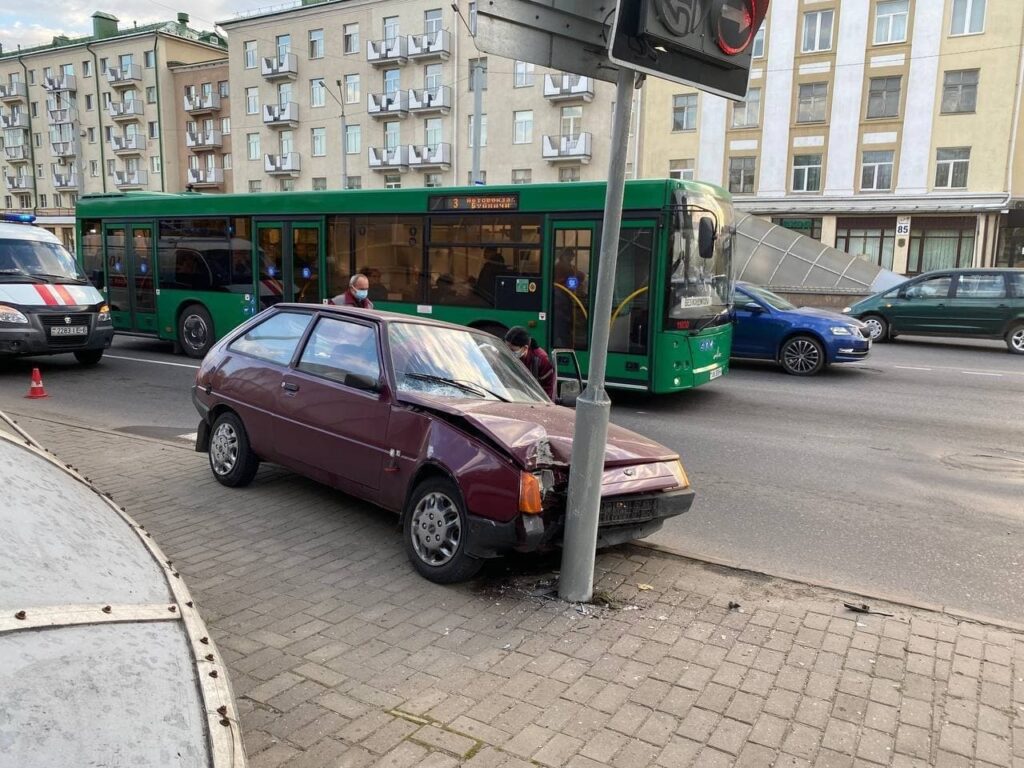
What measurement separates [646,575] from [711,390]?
7614 millimetres

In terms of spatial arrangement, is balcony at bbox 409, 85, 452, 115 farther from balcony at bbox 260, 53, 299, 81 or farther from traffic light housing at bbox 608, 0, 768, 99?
traffic light housing at bbox 608, 0, 768, 99

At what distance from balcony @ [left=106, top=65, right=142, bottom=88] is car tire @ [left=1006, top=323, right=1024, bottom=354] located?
6553 centimetres

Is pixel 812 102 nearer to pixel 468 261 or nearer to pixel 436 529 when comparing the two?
pixel 468 261

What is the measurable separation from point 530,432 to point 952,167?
38.4 meters

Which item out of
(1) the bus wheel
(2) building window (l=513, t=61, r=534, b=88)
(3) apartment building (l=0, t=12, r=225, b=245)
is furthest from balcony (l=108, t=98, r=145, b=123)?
(1) the bus wheel

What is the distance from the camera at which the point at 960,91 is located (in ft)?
115

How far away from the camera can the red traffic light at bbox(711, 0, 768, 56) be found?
3.77m

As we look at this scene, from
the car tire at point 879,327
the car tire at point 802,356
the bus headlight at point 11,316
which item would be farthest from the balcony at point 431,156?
the bus headlight at point 11,316

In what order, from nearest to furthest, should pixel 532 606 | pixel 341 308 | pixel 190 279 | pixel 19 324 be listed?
1. pixel 532 606
2. pixel 341 308
3. pixel 19 324
4. pixel 190 279

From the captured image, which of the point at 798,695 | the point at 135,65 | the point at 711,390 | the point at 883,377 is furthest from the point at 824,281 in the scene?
the point at 135,65

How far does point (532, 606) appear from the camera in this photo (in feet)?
13.9

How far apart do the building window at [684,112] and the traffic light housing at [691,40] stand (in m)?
39.2

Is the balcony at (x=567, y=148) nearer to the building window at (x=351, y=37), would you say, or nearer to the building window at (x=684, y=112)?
the building window at (x=684, y=112)

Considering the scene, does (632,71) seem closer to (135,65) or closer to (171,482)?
(171,482)
